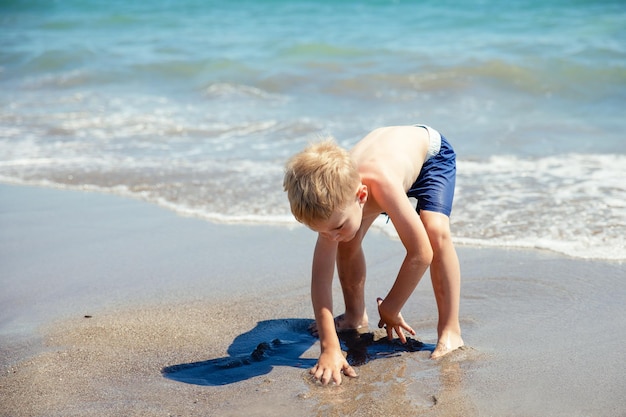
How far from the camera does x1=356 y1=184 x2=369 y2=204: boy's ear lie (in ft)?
8.95

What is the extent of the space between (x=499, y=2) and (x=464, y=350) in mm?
15355

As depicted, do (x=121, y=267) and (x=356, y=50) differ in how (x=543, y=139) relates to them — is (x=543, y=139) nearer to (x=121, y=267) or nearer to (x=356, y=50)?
(x=121, y=267)

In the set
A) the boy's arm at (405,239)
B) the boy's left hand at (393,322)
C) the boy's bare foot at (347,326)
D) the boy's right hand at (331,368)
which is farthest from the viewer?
the boy's bare foot at (347,326)

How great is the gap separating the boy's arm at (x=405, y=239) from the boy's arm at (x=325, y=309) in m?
0.23

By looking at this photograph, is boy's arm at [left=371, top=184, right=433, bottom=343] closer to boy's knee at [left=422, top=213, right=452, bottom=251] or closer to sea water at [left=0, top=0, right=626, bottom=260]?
boy's knee at [left=422, top=213, right=452, bottom=251]

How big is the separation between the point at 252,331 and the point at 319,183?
94 cm

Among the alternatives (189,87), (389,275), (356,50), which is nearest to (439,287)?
(389,275)

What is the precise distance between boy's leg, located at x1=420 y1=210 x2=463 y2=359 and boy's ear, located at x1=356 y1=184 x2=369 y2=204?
0.39 metres

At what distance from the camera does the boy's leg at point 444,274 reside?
3.01 m

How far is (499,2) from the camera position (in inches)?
667

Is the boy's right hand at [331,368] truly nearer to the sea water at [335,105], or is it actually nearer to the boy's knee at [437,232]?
the boy's knee at [437,232]

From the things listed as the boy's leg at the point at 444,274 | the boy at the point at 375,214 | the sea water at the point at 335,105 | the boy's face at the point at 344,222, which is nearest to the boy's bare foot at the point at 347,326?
the boy at the point at 375,214

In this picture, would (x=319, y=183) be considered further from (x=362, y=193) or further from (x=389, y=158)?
(x=389, y=158)

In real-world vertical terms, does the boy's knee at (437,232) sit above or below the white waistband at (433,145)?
below
